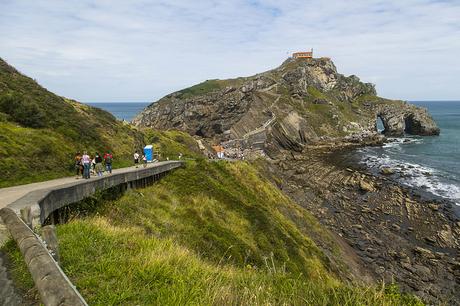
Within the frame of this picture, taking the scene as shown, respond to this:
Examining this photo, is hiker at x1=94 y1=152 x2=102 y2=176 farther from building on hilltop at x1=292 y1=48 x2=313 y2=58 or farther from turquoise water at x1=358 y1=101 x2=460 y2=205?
building on hilltop at x1=292 y1=48 x2=313 y2=58

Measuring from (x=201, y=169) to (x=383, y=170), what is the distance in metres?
44.3

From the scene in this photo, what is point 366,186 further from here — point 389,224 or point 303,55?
point 303,55

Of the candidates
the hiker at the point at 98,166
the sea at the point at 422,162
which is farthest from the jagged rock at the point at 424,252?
the hiker at the point at 98,166

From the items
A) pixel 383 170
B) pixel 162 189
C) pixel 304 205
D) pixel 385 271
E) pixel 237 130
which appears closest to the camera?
pixel 162 189

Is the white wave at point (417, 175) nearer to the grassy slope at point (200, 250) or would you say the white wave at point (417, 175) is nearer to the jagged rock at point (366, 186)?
the jagged rock at point (366, 186)

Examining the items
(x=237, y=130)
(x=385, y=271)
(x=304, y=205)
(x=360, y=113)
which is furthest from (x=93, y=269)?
(x=360, y=113)

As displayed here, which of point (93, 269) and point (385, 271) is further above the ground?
point (93, 269)

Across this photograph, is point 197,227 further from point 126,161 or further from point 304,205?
→ point 304,205

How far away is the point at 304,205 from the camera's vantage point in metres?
46.1

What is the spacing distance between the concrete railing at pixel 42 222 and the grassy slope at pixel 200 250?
0.58 metres

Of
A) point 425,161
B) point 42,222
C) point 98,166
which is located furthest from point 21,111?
point 425,161

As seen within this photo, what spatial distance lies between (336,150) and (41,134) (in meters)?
74.8

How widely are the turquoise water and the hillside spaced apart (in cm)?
4872

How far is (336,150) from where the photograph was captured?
8650 cm
